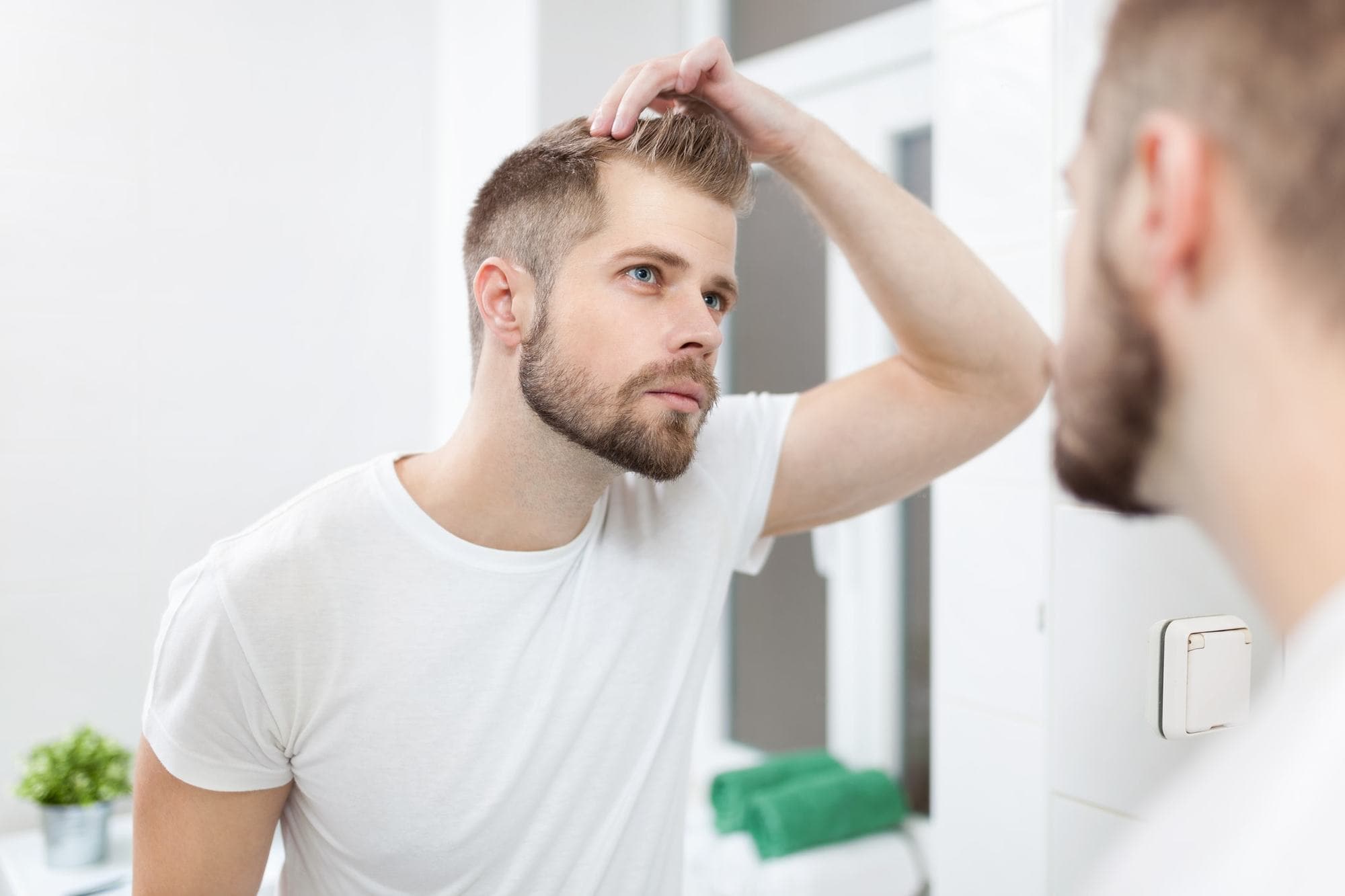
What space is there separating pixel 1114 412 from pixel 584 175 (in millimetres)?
600

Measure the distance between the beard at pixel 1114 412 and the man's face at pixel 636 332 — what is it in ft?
1.42

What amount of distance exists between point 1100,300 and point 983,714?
82 centimetres

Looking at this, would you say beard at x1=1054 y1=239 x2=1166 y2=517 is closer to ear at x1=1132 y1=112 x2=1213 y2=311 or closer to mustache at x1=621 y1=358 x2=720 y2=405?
ear at x1=1132 y1=112 x2=1213 y2=311

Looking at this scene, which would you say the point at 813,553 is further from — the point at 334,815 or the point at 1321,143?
the point at 1321,143

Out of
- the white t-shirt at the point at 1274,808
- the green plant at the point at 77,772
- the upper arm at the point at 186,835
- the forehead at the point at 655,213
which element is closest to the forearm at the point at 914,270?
the forehead at the point at 655,213

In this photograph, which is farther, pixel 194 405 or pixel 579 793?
pixel 194 405

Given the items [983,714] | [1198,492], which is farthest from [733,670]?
[1198,492]

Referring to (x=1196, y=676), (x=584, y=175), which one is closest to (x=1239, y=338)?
(x=1196, y=676)

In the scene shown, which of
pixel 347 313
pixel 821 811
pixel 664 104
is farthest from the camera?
pixel 347 313

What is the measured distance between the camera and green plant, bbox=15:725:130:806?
1.60m

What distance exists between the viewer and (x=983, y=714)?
1.17 meters

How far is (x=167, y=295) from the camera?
6.03 ft

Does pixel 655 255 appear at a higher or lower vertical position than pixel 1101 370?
higher

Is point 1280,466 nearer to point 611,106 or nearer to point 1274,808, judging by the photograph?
point 1274,808
